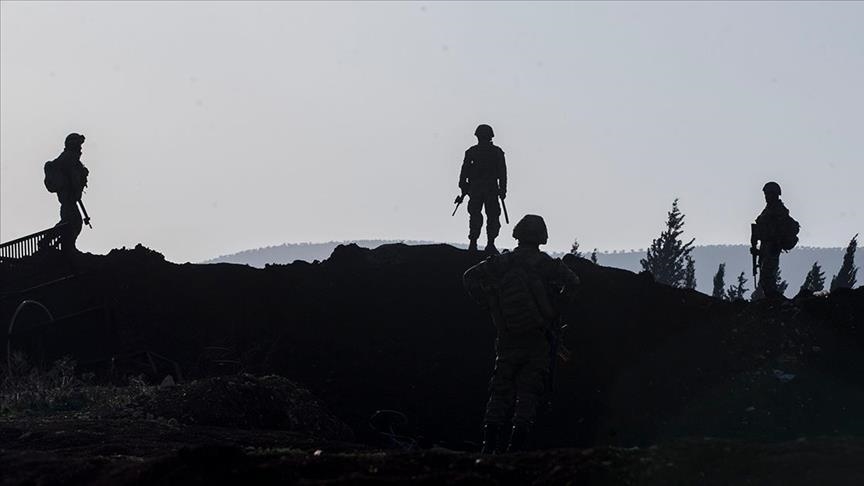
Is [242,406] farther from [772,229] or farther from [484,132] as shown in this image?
[772,229]

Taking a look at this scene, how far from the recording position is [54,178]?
23297 mm

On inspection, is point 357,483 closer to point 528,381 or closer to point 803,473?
point 803,473

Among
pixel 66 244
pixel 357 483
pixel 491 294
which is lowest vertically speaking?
pixel 357 483

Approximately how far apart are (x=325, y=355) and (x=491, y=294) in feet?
29.7

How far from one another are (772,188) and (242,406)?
8667 mm

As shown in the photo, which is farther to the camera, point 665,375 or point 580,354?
point 580,354

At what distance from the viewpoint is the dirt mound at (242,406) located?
1577cm

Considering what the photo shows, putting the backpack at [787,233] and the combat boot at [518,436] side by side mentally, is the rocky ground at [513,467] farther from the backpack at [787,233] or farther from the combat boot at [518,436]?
the backpack at [787,233]

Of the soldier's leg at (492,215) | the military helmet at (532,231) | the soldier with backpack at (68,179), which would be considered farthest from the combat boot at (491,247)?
the military helmet at (532,231)

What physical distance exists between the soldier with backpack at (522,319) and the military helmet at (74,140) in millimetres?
11029

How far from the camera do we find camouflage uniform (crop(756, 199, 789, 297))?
21250 mm

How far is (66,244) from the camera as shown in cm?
2391

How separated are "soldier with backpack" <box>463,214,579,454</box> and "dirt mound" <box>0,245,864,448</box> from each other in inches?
152

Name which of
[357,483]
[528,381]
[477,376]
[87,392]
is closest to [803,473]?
[357,483]
